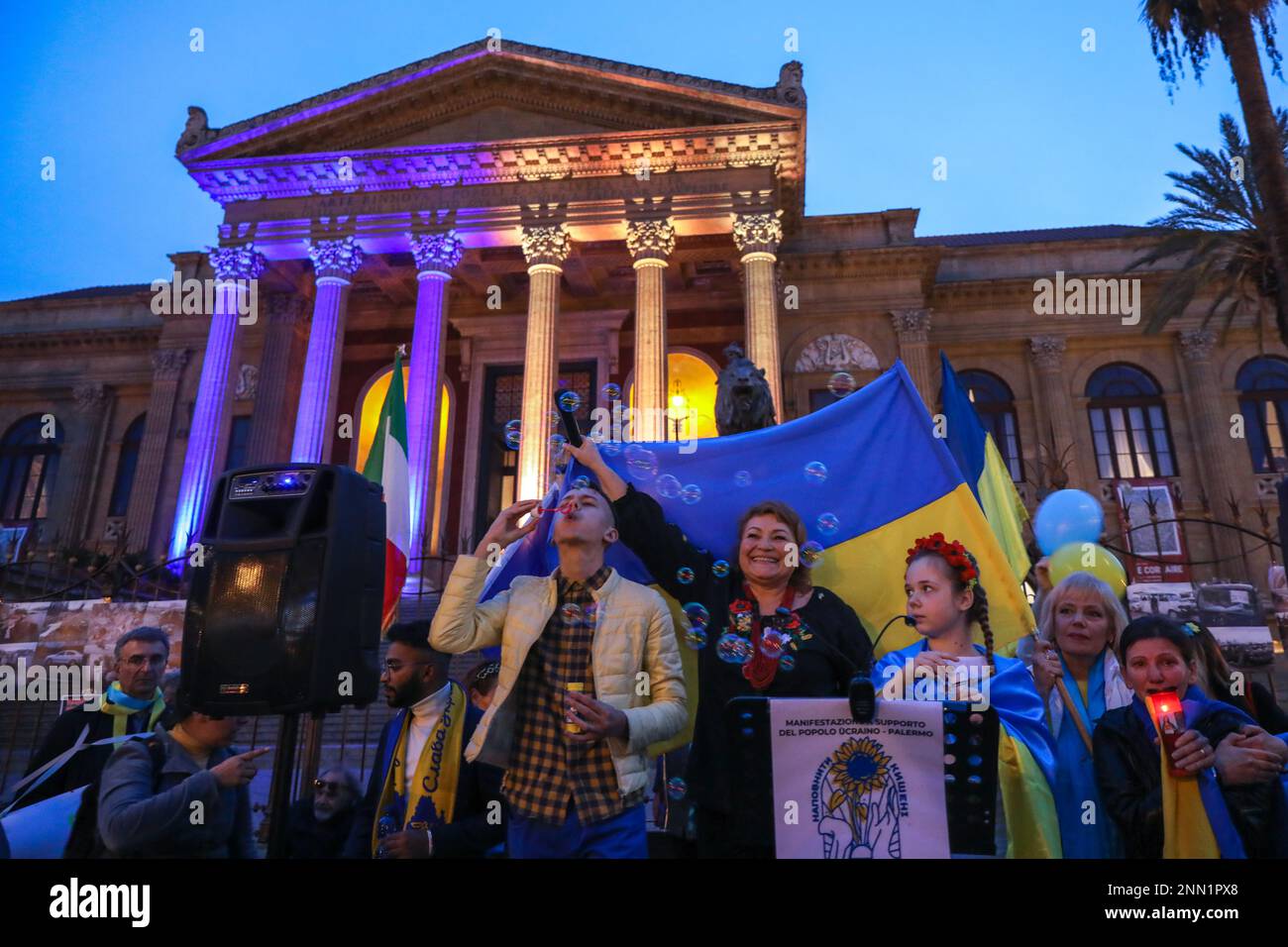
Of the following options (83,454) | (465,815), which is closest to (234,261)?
(83,454)

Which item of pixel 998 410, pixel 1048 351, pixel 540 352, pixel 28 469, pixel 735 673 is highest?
pixel 1048 351

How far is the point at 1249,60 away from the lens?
12242mm

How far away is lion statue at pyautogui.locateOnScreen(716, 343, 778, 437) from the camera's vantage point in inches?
269

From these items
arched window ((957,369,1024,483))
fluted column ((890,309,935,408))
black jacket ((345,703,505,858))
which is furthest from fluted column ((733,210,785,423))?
black jacket ((345,703,505,858))

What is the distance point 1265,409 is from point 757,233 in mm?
17167

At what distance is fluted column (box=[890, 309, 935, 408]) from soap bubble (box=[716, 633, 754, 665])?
21.0m

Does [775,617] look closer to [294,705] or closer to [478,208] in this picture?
[294,705]

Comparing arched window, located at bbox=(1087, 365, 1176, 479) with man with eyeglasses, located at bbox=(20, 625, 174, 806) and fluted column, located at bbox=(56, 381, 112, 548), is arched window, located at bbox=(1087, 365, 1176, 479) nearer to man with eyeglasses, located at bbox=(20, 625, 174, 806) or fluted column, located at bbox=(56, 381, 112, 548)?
man with eyeglasses, located at bbox=(20, 625, 174, 806)

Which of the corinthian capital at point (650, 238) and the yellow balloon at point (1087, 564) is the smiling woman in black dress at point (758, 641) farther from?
the corinthian capital at point (650, 238)

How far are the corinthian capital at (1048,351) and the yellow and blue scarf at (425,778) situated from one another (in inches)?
1003

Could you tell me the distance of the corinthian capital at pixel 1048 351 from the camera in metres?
25.2

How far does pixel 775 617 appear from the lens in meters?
3.93

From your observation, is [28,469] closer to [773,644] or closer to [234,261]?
[234,261]
